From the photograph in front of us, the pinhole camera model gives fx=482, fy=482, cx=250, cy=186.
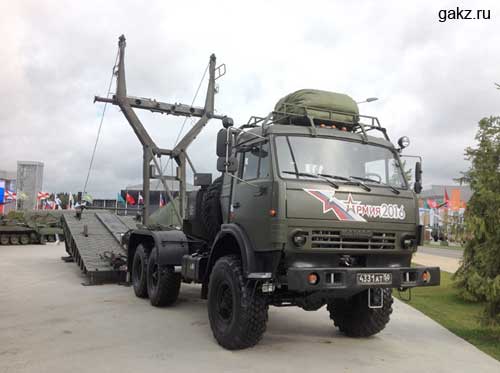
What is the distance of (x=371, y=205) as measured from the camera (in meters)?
5.22

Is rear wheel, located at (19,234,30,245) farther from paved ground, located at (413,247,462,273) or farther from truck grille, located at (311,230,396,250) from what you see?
truck grille, located at (311,230,396,250)

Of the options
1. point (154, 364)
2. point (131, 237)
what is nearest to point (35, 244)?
point (131, 237)

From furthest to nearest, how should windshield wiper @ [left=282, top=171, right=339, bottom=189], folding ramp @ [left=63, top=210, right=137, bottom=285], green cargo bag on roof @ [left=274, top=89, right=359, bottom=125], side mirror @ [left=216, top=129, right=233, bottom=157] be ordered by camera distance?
folding ramp @ [left=63, top=210, right=137, bottom=285] → green cargo bag on roof @ [left=274, top=89, right=359, bottom=125] → side mirror @ [left=216, top=129, right=233, bottom=157] → windshield wiper @ [left=282, top=171, right=339, bottom=189]

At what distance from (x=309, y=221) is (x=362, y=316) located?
78.5 inches

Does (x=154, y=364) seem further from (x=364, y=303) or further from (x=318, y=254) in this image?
(x=364, y=303)

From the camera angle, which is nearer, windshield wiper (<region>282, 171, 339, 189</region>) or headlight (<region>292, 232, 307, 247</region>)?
headlight (<region>292, 232, 307, 247</region>)

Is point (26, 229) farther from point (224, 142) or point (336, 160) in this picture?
point (336, 160)

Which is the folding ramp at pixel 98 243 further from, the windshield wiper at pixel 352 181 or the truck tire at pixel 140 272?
the windshield wiper at pixel 352 181

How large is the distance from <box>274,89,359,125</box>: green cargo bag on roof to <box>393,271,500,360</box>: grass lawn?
3.14 meters

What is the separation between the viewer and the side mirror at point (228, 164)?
5.45m

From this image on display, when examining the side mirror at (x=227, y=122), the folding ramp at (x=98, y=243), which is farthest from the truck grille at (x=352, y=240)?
the folding ramp at (x=98, y=243)

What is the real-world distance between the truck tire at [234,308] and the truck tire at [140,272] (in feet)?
10.7

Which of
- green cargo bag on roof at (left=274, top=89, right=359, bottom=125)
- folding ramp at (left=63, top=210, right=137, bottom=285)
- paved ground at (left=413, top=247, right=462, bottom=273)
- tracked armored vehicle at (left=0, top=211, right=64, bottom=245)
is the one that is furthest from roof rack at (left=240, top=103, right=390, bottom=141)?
tracked armored vehicle at (left=0, top=211, right=64, bottom=245)

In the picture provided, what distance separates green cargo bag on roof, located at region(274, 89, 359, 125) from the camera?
591 cm
